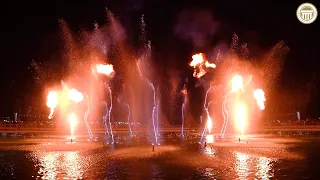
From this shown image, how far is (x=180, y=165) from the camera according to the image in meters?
19.8

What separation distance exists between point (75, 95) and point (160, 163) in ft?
135

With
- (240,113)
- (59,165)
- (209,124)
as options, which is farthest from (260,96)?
(59,165)

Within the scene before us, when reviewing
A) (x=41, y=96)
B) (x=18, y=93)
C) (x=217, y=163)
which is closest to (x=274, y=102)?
(x=41, y=96)

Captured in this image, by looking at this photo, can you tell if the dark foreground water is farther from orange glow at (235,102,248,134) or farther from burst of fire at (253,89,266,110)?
orange glow at (235,102,248,134)

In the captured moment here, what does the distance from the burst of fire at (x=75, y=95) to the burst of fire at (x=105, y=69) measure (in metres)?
6.37

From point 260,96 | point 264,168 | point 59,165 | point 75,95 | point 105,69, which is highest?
point 105,69

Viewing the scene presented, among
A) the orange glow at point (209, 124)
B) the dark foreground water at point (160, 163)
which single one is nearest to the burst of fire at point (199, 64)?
the orange glow at point (209, 124)

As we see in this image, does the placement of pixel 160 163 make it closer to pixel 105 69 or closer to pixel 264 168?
pixel 264 168

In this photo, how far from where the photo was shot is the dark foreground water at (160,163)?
16.9 metres

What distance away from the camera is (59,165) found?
20062mm

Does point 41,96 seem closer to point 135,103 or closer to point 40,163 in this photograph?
point 135,103

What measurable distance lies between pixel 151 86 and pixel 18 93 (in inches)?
953

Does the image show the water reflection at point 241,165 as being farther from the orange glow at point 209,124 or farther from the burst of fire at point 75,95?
the burst of fire at point 75,95

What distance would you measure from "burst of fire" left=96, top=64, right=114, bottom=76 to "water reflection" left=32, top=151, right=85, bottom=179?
39.4 metres
